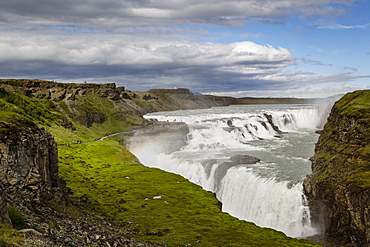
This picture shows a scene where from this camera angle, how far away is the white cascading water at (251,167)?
55384mm

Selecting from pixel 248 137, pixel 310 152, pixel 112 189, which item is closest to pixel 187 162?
pixel 112 189

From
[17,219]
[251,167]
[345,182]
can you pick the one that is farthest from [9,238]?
[251,167]

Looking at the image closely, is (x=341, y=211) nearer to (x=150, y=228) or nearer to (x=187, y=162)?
(x=150, y=228)

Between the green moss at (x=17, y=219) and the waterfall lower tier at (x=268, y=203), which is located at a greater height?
the green moss at (x=17, y=219)

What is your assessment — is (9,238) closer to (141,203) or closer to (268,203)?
(141,203)

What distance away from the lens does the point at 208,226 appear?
154ft

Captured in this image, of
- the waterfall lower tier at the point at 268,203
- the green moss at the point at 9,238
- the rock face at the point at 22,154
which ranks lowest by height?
the waterfall lower tier at the point at 268,203

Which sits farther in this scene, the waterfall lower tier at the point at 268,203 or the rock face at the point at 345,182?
the waterfall lower tier at the point at 268,203

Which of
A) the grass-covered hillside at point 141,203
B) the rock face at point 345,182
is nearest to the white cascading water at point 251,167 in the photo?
the rock face at point 345,182

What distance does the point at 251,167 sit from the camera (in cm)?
7175

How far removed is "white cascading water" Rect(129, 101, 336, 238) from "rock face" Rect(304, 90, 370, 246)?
9.83 feet

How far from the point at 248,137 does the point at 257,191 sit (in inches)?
2484

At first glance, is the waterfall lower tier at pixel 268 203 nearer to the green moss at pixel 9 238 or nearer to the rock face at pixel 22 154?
the rock face at pixel 22 154

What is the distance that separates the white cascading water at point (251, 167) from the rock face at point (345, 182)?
300 centimetres
